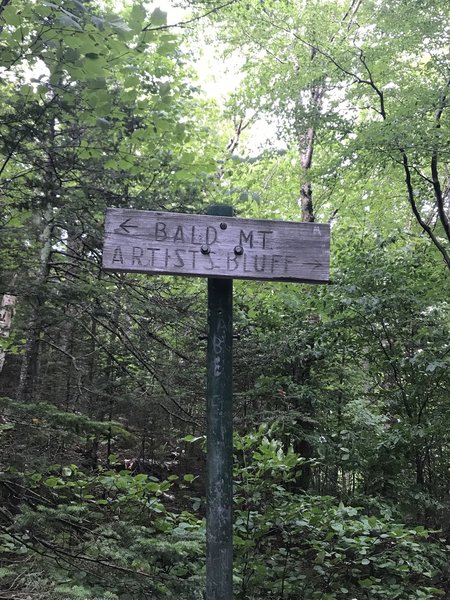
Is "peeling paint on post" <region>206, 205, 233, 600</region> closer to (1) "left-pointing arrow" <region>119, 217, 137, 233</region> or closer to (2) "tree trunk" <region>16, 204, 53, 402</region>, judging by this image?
(1) "left-pointing arrow" <region>119, 217, 137, 233</region>

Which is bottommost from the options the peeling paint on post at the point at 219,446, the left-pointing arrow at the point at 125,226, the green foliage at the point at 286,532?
the green foliage at the point at 286,532

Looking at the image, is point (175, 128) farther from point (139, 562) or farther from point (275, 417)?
point (139, 562)

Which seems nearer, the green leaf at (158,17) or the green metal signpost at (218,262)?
the green metal signpost at (218,262)

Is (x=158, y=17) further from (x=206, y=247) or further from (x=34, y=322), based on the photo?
(x=34, y=322)

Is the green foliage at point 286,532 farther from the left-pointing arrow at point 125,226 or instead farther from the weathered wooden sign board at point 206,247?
the left-pointing arrow at point 125,226

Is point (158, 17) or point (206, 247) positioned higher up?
point (158, 17)

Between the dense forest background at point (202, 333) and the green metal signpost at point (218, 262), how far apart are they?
2.83 ft

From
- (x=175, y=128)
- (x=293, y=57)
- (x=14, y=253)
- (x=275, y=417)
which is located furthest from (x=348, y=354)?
(x=293, y=57)

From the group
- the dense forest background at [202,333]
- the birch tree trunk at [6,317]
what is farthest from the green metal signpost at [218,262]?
the birch tree trunk at [6,317]

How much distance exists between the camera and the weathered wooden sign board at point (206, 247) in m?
2.11

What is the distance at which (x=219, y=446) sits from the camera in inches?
82.2

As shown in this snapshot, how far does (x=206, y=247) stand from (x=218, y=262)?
0.29ft

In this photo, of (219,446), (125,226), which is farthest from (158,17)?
(219,446)

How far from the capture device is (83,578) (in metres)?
2.65
